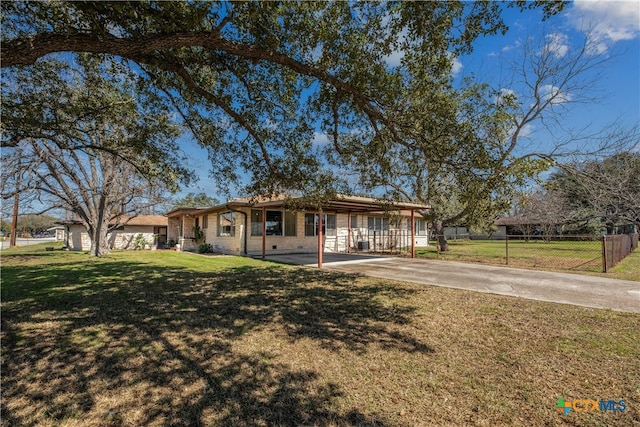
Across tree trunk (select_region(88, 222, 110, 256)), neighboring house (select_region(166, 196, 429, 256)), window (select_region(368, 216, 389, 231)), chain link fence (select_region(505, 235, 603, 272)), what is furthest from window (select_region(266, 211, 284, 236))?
chain link fence (select_region(505, 235, 603, 272))

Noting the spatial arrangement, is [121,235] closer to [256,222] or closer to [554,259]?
[256,222]

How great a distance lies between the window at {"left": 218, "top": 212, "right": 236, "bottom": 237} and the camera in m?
15.8

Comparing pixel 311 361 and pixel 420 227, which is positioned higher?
pixel 420 227

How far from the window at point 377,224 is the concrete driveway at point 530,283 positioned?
364 inches

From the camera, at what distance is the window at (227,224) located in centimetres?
1580

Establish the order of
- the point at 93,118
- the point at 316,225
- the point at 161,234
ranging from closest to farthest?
the point at 93,118
the point at 316,225
the point at 161,234

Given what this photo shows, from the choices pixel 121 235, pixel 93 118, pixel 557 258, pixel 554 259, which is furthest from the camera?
pixel 121 235

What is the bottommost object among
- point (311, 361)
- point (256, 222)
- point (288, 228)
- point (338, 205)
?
point (311, 361)

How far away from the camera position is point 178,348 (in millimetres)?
3646

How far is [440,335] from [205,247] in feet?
50.8

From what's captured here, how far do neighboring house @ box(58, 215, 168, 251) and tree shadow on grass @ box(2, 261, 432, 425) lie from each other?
67.8 ft

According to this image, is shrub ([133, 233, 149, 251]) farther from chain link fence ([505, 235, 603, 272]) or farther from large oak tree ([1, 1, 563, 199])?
chain link fence ([505, 235, 603, 272])

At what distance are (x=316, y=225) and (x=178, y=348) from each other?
1409cm

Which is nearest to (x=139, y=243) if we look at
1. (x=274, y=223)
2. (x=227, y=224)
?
(x=227, y=224)
